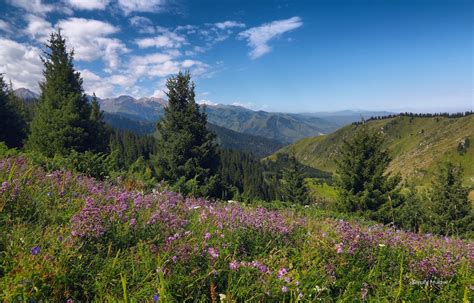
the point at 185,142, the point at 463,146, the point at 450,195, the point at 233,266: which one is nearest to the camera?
the point at 233,266

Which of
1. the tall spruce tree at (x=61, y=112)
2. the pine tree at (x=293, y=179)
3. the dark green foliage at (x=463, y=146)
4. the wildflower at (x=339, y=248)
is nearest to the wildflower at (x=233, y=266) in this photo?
the wildflower at (x=339, y=248)

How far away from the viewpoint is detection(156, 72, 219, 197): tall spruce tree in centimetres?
2244

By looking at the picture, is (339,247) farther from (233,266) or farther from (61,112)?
(61,112)

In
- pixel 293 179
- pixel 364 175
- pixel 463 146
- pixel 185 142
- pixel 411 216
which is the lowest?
pixel 463 146

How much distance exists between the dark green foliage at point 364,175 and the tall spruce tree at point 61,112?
23.6 meters

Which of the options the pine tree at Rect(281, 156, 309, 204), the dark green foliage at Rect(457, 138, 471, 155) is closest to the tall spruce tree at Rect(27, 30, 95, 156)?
the pine tree at Rect(281, 156, 309, 204)

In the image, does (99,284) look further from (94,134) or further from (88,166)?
(94,134)

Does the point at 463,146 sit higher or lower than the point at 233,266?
lower

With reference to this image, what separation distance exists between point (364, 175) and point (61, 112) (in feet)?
88.6

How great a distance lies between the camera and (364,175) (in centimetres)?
2889

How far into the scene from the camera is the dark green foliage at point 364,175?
28.1 metres

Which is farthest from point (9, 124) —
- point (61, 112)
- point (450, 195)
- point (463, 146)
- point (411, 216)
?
point (463, 146)

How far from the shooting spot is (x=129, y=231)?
3.43 m

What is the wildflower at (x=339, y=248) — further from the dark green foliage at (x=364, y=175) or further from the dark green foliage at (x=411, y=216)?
the dark green foliage at (x=364, y=175)
